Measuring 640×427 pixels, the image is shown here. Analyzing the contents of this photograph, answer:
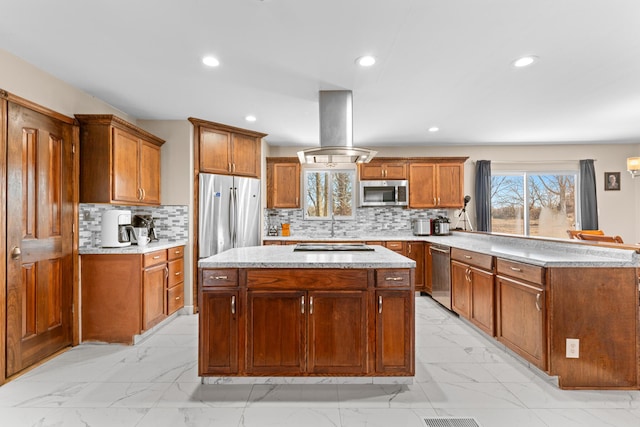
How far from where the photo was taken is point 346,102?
131 inches

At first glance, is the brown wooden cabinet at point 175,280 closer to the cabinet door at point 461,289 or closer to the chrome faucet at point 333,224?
the chrome faucet at point 333,224

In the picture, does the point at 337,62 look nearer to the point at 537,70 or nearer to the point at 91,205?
the point at 537,70

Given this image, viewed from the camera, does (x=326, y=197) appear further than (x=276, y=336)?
Yes

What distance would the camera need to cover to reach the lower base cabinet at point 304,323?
237 centimetres

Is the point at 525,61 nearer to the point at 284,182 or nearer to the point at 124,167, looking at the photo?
the point at 284,182

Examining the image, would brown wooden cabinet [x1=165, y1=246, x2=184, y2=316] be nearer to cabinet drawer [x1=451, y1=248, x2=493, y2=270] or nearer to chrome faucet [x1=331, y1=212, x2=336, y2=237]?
chrome faucet [x1=331, y1=212, x2=336, y2=237]

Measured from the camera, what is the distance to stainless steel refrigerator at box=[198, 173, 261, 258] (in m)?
4.33

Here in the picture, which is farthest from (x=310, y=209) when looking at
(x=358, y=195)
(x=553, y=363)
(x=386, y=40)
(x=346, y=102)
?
(x=553, y=363)

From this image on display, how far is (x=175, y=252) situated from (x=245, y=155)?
1639 mm

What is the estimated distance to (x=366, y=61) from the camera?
8.93 ft

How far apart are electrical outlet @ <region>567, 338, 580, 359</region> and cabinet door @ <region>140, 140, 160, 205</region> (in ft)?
13.7

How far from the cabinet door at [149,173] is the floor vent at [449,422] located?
→ 3.51 m

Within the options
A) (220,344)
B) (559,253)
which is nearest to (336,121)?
(220,344)

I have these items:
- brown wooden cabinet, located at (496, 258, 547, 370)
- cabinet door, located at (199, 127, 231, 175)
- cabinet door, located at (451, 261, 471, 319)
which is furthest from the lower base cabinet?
cabinet door, located at (199, 127, 231, 175)
